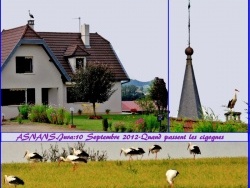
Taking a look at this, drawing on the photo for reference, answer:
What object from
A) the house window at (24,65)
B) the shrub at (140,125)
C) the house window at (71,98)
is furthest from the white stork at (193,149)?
the house window at (24,65)

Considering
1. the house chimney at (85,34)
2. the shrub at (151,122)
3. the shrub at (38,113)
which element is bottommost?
the shrub at (151,122)

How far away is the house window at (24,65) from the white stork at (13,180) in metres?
1.16

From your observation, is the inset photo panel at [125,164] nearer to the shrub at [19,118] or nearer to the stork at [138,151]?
the stork at [138,151]

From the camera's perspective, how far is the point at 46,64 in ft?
30.1

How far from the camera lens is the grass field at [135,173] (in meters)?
9.16

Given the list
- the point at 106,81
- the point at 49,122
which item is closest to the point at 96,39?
the point at 106,81

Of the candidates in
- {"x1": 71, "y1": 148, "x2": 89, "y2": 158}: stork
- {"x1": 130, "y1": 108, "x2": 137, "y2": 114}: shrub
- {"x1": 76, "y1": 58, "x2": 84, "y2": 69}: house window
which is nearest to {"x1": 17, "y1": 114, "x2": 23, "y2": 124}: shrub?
{"x1": 71, "y1": 148, "x2": 89, "y2": 158}: stork

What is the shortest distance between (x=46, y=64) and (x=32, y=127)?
0.71m

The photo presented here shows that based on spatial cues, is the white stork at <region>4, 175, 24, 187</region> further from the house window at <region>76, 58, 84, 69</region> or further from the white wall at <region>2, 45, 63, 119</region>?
the house window at <region>76, 58, 84, 69</region>

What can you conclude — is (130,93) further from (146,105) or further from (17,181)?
(17,181)

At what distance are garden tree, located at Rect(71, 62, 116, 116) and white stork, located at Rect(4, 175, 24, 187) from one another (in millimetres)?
1084

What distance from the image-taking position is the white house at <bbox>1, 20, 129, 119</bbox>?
8.91 meters

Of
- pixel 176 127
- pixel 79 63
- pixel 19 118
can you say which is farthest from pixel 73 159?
pixel 176 127

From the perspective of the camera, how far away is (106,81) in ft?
30.5
